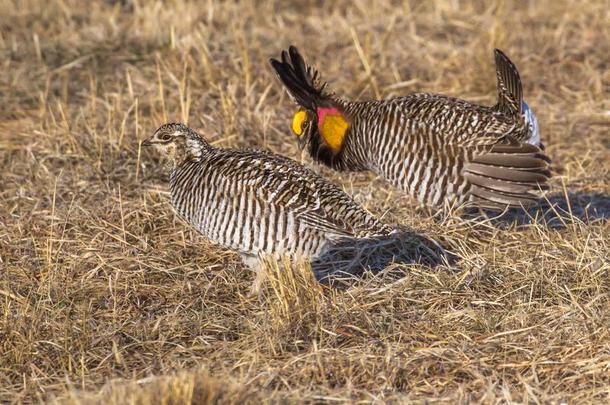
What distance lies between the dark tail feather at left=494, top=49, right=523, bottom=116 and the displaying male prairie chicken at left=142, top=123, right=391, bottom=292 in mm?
1414

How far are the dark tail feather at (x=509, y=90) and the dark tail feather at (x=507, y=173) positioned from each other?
0.29 meters

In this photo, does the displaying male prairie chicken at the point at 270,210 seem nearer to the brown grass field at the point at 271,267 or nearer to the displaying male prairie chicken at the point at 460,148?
the brown grass field at the point at 271,267

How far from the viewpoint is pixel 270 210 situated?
4.85 metres

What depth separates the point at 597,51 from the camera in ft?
28.5

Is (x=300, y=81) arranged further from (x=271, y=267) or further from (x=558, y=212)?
(x=271, y=267)

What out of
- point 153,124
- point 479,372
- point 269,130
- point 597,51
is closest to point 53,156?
point 153,124

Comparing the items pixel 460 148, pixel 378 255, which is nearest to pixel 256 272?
pixel 378 255

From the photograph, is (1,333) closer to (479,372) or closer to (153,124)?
(479,372)

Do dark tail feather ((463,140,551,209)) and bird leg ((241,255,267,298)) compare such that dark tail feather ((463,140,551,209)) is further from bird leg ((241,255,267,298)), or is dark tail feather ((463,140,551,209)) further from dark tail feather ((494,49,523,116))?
bird leg ((241,255,267,298))

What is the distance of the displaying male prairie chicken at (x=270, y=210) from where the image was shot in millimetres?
4848

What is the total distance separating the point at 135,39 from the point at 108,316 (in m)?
4.39

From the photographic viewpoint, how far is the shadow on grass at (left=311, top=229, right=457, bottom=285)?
5.41 m

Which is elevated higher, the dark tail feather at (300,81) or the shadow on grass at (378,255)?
the dark tail feather at (300,81)

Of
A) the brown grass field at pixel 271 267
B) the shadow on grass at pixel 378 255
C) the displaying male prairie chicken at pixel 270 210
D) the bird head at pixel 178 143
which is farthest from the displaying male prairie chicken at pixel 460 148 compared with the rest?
the bird head at pixel 178 143
